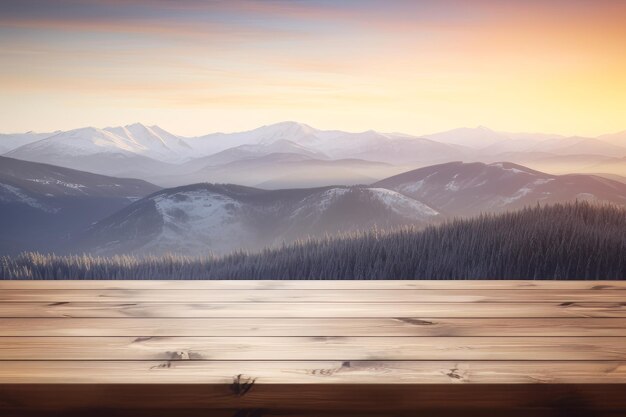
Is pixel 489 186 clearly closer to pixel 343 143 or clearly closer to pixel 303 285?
pixel 343 143

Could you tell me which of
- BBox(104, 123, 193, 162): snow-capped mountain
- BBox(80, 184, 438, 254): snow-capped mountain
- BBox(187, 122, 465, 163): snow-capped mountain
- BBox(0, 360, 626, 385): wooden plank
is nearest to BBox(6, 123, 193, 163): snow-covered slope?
BBox(104, 123, 193, 162): snow-capped mountain

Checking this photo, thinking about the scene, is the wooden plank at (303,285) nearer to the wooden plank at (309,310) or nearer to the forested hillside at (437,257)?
the wooden plank at (309,310)

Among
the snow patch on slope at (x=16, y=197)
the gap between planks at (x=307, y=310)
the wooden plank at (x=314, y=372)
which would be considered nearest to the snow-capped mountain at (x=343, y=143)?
the snow patch on slope at (x=16, y=197)

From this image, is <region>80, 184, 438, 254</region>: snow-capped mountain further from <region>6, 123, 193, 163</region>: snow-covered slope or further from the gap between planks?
the gap between planks

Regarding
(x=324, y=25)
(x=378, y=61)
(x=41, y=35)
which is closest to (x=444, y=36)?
(x=378, y=61)

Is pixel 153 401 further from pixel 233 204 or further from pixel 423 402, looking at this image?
pixel 233 204

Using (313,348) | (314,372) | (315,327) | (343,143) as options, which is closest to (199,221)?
(343,143)
